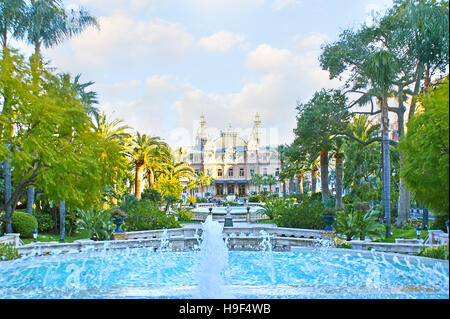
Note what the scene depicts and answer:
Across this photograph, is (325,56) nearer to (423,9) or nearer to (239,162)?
(423,9)

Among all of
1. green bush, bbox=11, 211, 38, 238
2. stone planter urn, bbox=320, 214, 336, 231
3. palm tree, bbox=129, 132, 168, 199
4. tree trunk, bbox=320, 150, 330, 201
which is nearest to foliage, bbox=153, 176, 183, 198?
palm tree, bbox=129, 132, 168, 199

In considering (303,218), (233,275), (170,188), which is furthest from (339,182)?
(233,275)

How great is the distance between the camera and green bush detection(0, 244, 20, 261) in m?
10.6

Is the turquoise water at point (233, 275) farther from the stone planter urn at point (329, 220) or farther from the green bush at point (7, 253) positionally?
the stone planter urn at point (329, 220)

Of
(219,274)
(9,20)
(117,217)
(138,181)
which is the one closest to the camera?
(219,274)

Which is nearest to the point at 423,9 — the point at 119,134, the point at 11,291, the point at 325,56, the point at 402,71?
the point at 402,71

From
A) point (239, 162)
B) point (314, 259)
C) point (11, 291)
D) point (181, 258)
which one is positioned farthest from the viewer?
point (239, 162)

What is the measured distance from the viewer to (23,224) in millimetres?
16234

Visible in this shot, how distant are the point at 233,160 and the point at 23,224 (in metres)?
75.2

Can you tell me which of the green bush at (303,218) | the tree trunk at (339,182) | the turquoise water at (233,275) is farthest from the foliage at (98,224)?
the tree trunk at (339,182)

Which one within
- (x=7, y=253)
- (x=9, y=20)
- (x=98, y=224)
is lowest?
(x=7, y=253)

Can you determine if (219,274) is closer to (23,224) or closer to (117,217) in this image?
(117,217)
